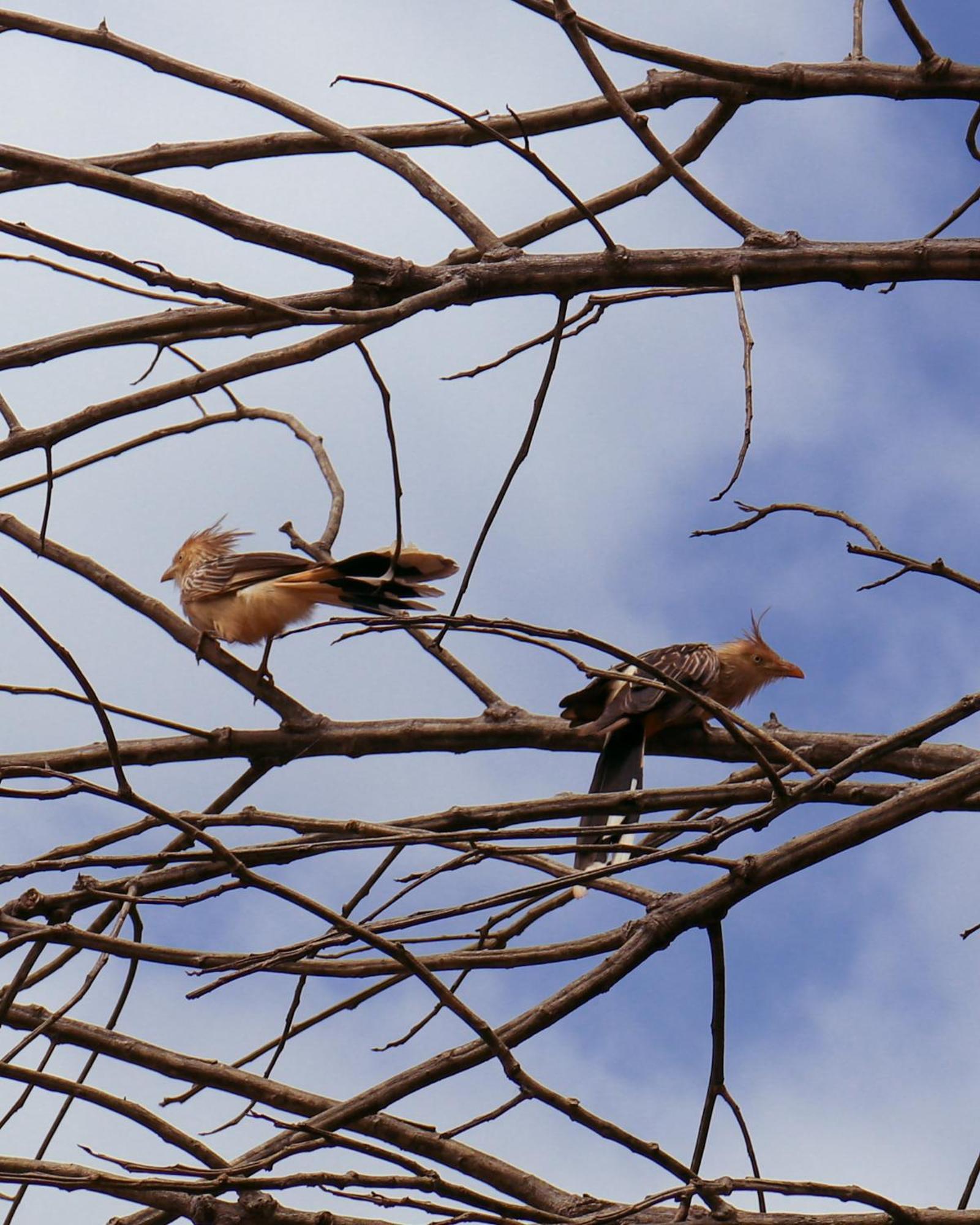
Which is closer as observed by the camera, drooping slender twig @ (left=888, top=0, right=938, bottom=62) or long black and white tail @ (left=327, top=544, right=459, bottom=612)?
drooping slender twig @ (left=888, top=0, right=938, bottom=62)

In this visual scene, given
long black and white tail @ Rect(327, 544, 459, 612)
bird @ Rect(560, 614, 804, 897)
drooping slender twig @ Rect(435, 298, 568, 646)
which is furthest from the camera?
long black and white tail @ Rect(327, 544, 459, 612)

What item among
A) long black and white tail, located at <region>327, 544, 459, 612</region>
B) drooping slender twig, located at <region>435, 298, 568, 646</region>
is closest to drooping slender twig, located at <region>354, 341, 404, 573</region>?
drooping slender twig, located at <region>435, 298, 568, 646</region>

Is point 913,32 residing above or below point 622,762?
above

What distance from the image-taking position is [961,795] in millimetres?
2367

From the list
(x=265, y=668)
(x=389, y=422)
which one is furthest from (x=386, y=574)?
(x=389, y=422)

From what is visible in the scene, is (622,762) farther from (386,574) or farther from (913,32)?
(913,32)

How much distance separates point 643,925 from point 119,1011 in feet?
3.89

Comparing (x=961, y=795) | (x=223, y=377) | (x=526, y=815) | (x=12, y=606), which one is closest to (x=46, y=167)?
(x=223, y=377)

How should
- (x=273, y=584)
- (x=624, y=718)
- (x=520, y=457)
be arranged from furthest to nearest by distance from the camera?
(x=273, y=584) < (x=624, y=718) < (x=520, y=457)

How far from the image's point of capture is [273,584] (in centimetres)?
457

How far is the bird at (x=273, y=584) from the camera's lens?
3.82 metres

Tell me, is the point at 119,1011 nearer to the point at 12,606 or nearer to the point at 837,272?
the point at 12,606

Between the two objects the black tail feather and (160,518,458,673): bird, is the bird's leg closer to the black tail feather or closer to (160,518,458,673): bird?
(160,518,458,673): bird

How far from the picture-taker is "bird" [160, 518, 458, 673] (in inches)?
150
